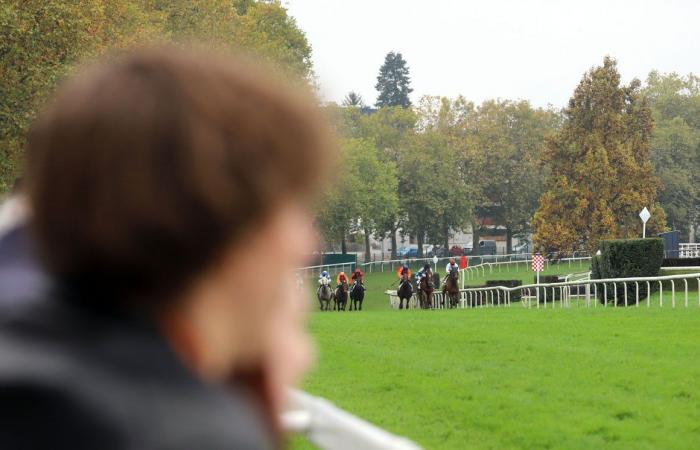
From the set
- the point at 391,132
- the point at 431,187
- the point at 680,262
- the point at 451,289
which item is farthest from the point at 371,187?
the point at 680,262

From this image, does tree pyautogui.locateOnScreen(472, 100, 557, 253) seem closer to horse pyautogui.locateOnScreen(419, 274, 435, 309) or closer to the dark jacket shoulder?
horse pyautogui.locateOnScreen(419, 274, 435, 309)

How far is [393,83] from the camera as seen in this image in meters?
138

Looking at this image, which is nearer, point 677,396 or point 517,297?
point 677,396

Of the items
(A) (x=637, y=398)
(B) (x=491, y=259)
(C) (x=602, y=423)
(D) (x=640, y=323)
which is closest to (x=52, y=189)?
(C) (x=602, y=423)

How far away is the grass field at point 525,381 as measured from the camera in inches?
364

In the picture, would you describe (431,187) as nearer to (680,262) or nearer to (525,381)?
(680,262)

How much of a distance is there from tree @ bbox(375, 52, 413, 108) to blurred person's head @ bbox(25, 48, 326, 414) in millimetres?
135659

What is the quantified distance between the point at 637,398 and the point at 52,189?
403 inches

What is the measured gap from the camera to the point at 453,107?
323 ft

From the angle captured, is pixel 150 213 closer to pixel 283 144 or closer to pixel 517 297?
pixel 283 144

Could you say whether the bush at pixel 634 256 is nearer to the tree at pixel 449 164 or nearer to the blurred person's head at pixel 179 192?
the blurred person's head at pixel 179 192

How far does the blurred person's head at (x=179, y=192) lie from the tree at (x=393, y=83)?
13566cm

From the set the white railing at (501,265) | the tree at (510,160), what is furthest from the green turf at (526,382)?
the tree at (510,160)

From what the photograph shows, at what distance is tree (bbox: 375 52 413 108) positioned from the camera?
449 ft
